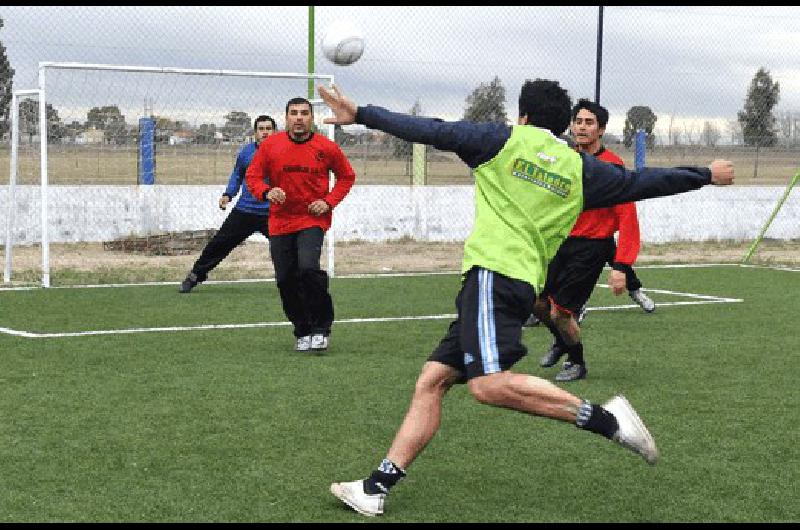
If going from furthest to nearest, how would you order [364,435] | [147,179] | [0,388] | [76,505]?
[147,179], [0,388], [364,435], [76,505]

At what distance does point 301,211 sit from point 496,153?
5.05 m

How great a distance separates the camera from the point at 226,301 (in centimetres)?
1419

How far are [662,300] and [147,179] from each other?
901 cm

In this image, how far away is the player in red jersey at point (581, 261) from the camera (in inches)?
359

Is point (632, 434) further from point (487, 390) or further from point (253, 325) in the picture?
point (253, 325)

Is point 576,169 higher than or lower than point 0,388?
higher

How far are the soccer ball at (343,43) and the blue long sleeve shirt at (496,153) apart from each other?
33.0 feet

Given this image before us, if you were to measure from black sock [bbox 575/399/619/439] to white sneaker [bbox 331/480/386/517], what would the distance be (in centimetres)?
91

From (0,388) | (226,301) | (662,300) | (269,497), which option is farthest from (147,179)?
(269,497)

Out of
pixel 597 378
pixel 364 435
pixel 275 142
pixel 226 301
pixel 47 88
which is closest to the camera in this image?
pixel 364 435

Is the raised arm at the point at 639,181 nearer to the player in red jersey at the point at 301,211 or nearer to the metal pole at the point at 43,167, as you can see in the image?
the player in red jersey at the point at 301,211

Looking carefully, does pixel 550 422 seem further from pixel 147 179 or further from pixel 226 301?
pixel 147 179

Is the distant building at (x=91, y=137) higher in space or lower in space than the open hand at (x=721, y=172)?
higher

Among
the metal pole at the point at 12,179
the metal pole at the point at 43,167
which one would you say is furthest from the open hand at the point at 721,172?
the metal pole at the point at 12,179
